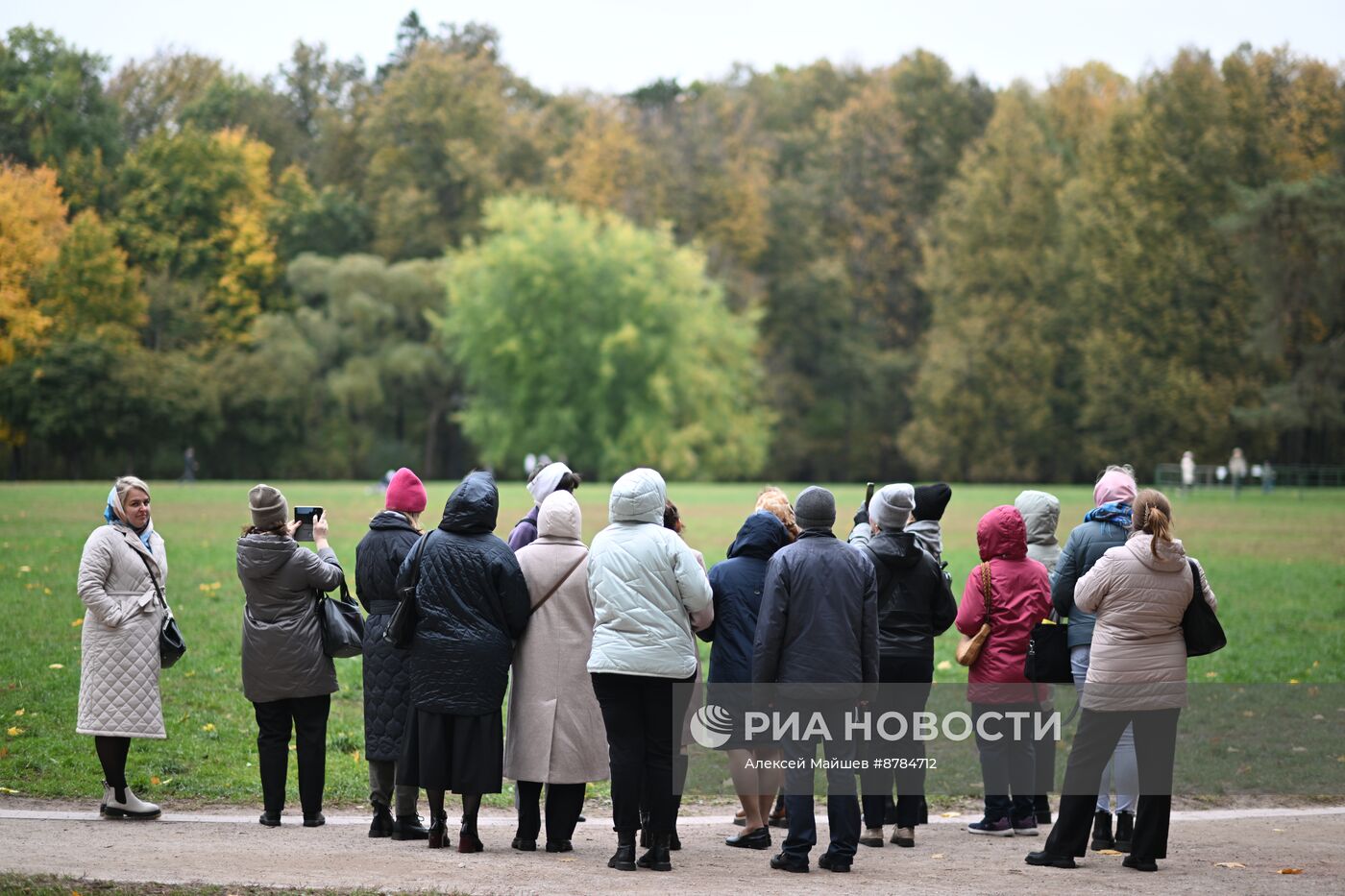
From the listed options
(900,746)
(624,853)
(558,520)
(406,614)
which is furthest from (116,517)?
(900,746)

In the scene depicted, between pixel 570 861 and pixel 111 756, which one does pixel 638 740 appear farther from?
pixel 111 756

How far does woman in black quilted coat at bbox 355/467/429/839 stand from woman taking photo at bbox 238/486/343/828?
27 cm

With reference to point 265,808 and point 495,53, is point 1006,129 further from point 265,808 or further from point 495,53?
point 265,808

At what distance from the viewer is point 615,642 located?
761 cm

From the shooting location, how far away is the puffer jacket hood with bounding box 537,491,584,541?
8021 millimetres

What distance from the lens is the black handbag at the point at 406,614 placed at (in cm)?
781

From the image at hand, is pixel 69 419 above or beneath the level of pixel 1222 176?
beneath

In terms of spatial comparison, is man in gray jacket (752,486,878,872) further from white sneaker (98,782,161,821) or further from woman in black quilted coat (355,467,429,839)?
white sneaker (98,782,161,821)

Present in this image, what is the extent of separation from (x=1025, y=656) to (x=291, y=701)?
4126mm

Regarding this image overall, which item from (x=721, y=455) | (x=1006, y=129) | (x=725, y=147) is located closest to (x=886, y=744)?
(x=721, y=455)

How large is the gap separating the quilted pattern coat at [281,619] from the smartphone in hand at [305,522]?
150 mm

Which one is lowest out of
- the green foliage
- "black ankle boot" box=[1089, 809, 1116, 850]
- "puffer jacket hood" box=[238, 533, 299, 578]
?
"black ankle boot" box=[1089, 809, 1116, 850]

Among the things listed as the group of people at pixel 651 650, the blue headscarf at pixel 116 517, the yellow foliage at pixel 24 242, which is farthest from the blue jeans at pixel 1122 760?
the yellow foliage at pixel 24 242

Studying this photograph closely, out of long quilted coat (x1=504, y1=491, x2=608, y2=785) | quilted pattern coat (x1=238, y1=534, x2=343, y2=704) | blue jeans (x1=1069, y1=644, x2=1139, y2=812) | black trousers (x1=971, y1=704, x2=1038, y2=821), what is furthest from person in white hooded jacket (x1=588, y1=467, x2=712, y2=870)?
blue jeans (x1=1069, y1=644, x2=1139, y2=812)
